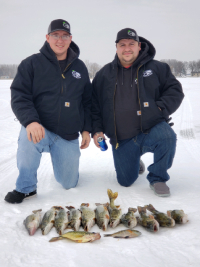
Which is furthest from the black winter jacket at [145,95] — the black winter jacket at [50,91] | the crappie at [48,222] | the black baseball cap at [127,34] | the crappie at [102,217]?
the crappie at [48,222]

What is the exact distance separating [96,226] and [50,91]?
1877 millimetres

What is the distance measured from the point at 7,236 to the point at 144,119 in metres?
2.22

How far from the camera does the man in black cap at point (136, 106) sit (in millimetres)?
3518

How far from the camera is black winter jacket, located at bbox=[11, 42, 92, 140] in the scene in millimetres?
3441

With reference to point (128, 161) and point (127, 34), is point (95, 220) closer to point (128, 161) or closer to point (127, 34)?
Answer: point (128, 161)

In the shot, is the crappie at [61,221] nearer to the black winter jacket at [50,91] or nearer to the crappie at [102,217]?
the crappie at [102,217]

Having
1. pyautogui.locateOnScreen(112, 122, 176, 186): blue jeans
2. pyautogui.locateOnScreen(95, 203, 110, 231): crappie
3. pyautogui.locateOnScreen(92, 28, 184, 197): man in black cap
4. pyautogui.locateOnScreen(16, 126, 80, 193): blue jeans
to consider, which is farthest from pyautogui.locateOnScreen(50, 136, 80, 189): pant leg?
pyautogui.locateOnScreen(95, 203, 110, 231): crappie

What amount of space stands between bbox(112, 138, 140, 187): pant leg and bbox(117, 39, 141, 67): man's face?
1151 mm

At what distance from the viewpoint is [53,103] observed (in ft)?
11.5

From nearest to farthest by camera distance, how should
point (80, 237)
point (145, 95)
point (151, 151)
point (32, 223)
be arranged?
point (80, 237)
point (32, 223)
point (145, 95)
point (151, 151)

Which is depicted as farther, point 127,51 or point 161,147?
point 127,51

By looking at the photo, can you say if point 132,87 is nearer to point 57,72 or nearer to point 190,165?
point 57,72

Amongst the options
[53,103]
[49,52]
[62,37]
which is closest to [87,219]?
[53,103]

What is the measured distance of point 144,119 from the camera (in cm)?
356
